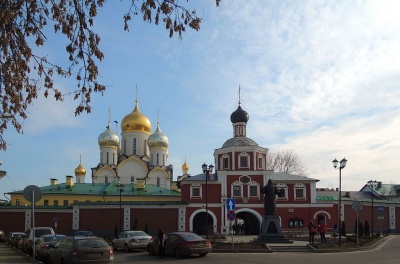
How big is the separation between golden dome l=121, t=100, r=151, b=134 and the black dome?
68.6 ft

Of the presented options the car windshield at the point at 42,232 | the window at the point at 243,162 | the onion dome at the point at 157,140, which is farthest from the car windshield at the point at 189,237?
the onion dome at the point at 157,140

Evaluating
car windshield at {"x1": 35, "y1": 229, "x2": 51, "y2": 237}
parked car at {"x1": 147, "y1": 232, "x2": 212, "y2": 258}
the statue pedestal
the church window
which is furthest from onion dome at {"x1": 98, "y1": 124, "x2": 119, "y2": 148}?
parked car at {"x1": 147, "y1": 232, "x2": 212, "y2": 258}

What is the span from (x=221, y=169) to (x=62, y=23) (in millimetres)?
41531

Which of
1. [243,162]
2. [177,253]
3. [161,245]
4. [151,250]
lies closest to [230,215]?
[177,253]

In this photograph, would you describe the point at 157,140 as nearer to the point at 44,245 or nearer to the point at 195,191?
the point at 195,191

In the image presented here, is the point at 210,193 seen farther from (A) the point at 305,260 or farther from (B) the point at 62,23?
(B) the point at 62,23

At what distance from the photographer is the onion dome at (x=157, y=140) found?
6794 centimetres

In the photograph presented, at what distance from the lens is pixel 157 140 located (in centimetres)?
6800

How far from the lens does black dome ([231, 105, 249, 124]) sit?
51812mm

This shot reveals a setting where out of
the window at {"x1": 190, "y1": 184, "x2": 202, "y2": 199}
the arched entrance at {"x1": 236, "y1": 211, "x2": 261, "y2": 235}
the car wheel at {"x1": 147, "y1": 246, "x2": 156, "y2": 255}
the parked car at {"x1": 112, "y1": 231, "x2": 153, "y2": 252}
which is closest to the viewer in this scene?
the car wheel at {"x1": 147, "y1": 246, "x2": 156, "y2": 255}

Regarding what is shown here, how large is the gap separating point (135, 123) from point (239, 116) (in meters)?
21.9

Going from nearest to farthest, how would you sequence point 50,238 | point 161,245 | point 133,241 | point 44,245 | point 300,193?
1. point 44,245
2. point 161,245
3. point 50,238
4. point 133,241
5. point 300,193

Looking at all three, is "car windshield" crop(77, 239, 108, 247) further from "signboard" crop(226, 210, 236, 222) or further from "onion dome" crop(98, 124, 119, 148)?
"onion dome" crop(98, 124, 119, 148)

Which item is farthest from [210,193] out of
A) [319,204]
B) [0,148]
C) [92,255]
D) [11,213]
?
[0,148]
